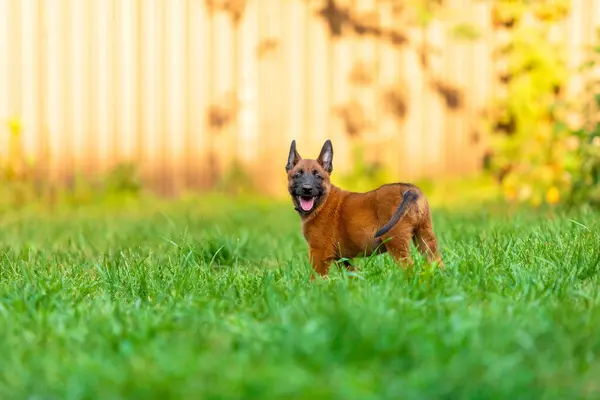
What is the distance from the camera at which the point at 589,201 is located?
752cm

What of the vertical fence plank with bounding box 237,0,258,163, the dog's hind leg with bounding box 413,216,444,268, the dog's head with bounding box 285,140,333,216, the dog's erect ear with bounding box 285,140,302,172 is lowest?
the dog's hind leg with bounding box 413,216,444,268

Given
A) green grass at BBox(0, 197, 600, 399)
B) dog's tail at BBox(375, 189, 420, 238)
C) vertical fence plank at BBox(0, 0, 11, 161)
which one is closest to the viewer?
green grass at BBox(0, 197, 600, 399)

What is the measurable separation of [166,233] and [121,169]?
2954 mm

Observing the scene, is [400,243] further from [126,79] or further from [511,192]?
[126,79]

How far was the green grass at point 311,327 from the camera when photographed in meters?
2.57

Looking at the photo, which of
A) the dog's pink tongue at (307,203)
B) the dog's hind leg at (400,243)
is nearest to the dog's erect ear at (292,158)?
the dog's pink tongue at (307,203)

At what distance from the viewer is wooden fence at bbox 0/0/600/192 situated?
30.6 ft

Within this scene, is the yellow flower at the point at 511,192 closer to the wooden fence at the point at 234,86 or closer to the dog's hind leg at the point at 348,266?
the wooden fence at the point at 234,86

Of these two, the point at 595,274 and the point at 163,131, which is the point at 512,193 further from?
the point at 595,274

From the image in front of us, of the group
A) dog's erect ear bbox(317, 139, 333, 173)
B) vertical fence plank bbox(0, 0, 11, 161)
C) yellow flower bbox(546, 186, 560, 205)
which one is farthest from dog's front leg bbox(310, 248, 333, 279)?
vertical fence plank bbox(0, 0, 11, 161)

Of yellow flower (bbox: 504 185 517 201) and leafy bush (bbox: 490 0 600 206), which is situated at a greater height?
leafy bush (bbox: 490 0 600 206)

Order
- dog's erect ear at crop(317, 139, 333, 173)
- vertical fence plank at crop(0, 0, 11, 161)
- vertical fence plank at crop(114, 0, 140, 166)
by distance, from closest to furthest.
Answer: dog's erect ear at crop(317, 139, 333, 173), vertical fence plank at crop(0, 0, 11, 161), vertical fence plank at crop(114, 0, 140, 166)

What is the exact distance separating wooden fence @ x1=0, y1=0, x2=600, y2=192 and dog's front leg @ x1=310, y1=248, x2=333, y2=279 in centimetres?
490

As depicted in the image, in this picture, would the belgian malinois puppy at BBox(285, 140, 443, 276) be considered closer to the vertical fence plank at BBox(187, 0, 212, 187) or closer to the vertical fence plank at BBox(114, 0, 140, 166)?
the vertical fence plank at BBox(187, 0, 212, 187)
